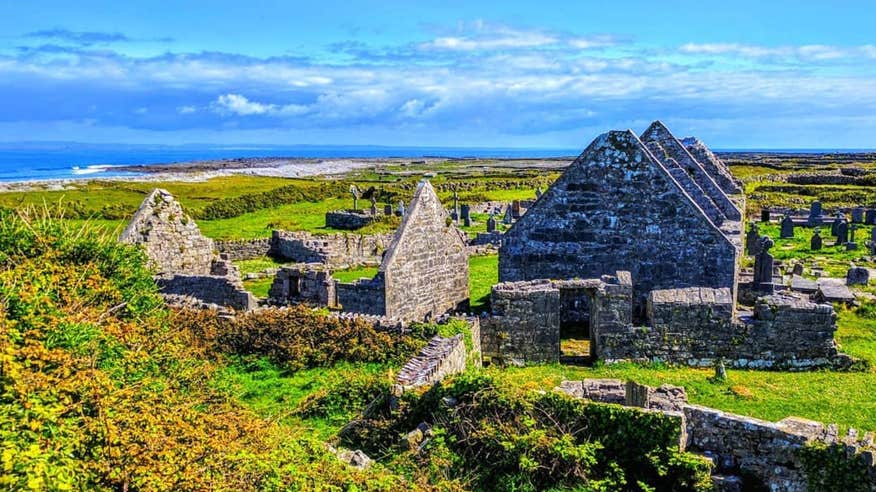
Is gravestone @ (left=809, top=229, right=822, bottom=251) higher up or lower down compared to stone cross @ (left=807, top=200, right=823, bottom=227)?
lower down

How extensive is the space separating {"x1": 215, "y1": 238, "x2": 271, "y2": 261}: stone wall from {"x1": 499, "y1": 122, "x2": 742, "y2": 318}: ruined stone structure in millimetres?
18699

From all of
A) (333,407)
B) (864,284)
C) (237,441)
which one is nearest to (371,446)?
(333,407)

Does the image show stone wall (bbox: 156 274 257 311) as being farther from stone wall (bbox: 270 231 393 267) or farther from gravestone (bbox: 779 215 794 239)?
gravestone (bbox: 779 215 794 239)

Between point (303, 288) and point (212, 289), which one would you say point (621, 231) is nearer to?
point (303, 288)

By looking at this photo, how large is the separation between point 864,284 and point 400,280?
17.0 meters

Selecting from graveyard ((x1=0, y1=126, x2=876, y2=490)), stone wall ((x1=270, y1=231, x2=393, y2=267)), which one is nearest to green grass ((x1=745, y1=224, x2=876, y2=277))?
graveyard ((x1=0, y1=126, x2=876, y2=490))

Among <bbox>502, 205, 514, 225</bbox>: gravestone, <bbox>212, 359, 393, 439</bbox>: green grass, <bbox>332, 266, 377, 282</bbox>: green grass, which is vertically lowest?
<bbox>332, 266, 377, 282</bbox>: green grass

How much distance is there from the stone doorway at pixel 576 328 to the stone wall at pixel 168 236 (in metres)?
12.4

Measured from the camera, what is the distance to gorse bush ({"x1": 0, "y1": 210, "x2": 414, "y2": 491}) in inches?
255

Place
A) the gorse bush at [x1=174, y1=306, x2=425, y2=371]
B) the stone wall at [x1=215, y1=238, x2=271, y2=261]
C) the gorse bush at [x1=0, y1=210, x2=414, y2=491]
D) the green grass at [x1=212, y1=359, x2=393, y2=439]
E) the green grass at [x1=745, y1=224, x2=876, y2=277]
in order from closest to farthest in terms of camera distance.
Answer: the gorse bush at [x1=0, y1=210, x2=414, y2=491]
the green grass at [x1=212, y1=359, x2=393, y2=439]
the gorse bush at [x1=174, y1=306, x2=425, y2=371]
the green grass at [x1=745, y1=224, x2=876, y2=277]
the stone wall at [x1=215, y1=238, x2=271, y2=261]

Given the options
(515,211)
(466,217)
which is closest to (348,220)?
(466,217)

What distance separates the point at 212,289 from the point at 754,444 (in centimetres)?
1568

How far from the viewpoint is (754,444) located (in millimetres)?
8953

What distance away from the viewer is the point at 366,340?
44.8 ft
